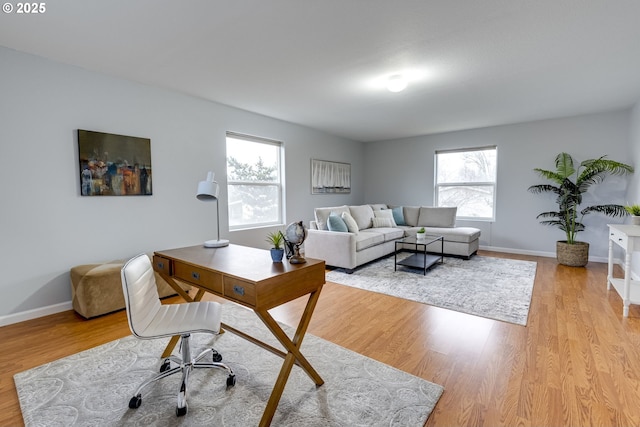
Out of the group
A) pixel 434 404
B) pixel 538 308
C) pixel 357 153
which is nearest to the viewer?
pixel 434 404

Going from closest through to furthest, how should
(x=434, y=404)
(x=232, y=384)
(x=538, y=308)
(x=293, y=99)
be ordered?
(x=434, y=404), (x=232, y=384), (x=538, y=308), (x=293, y=99)

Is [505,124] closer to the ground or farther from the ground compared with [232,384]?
farther from the ground

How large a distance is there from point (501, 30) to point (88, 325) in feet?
14.0

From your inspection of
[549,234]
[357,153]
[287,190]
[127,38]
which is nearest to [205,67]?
[127,38]

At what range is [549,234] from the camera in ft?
17.4

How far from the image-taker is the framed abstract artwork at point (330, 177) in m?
5.93

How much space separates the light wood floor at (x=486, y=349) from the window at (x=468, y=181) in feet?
9.07

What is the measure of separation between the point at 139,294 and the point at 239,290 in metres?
0.56

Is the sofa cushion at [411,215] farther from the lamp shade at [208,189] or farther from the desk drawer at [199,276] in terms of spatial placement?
the desk drawer at [199,276]

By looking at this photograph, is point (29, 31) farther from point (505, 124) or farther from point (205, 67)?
point (505, 124)

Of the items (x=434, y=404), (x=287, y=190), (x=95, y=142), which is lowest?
(x=434, y=404)

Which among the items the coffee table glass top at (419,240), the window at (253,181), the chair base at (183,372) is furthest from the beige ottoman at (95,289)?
the coffee table glass top at (419,240)

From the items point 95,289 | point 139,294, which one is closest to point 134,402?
point 139,294

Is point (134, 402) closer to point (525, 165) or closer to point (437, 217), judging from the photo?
point (437, 217)
